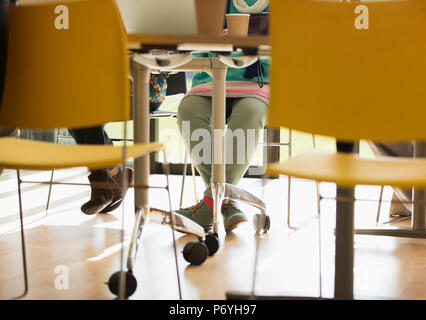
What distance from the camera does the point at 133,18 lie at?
67.1 inches

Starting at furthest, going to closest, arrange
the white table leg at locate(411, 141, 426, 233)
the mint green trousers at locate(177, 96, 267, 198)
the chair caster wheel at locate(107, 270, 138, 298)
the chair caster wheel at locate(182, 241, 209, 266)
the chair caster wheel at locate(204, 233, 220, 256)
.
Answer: the mint green trousers at locate(177, 96, 267, 198)
the white table leg at locate(411, 141, 426, 233)
the chair caster wheel at locate(204, 233, 220, 256)
the chair caster wheel at locate(182, 241, 209, 266)
the chair caster wheel at locate(107, 270, 138, 298)

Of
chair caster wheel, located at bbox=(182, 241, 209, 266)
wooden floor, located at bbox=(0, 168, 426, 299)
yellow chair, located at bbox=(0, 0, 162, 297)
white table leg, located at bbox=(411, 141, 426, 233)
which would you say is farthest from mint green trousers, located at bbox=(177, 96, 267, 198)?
yellow chair, located at bbox=(0, 0, 162, 297)

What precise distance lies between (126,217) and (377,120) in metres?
1.70

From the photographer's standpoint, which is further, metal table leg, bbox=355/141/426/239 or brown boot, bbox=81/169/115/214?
brown boot, bbox=81/169/115/214

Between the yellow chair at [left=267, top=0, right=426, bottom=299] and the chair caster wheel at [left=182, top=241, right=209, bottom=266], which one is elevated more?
the yellow chair at [left=267, top=0, right=426, bottom=299]

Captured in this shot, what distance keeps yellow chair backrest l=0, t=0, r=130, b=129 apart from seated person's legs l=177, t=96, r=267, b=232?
0.88m

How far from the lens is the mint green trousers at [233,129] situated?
8.53 ft

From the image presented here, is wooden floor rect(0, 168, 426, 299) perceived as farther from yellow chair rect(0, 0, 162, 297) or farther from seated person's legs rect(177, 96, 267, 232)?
yellow chair rect(0, 0, 162, 297)

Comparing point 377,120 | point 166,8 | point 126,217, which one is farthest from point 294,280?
point 126,217

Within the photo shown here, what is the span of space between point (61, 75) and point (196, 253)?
78cm

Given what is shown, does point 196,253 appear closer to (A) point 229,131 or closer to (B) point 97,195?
(A) point 229,131

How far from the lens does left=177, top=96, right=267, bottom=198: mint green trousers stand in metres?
2.60

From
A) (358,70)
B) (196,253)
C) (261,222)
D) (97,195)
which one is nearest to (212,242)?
(196,253)
